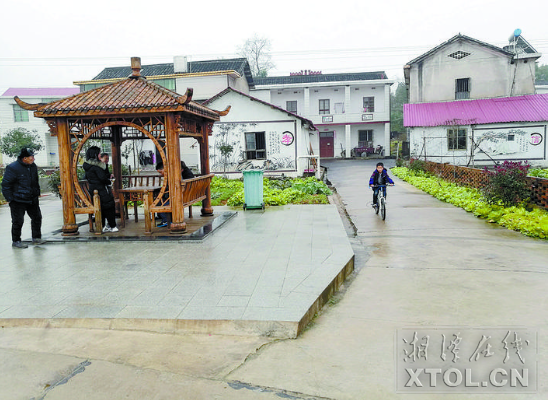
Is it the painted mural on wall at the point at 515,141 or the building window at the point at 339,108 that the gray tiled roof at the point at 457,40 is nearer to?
the painted mural on wall at the point at 515,141

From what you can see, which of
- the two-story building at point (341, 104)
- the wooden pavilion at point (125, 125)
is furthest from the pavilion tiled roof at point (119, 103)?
the two-story building at point (341, 104)

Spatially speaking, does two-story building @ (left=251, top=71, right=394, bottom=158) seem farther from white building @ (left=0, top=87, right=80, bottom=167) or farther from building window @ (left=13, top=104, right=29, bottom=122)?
building window @ (left=13, top=104, right=29, bottom=122)

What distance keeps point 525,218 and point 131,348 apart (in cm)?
979

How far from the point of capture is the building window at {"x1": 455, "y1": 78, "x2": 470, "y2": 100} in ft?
103

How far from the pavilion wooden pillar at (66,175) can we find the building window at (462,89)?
28383 mm

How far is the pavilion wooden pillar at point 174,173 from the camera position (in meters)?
9.04

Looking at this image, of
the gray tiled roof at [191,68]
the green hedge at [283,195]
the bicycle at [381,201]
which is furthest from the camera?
the gray tiled roof at [191,68]

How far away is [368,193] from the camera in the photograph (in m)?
18.4

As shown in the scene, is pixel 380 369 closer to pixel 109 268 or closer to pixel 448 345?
pixel 448 345

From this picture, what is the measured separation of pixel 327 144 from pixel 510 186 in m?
32.5

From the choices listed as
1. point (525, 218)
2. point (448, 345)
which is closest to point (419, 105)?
point (525, 218)

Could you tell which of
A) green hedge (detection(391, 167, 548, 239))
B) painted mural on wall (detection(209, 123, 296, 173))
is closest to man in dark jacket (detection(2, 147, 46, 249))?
green hedge (detection(391, 167, 548, 239))

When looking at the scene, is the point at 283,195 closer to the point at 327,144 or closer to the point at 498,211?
the point at 498,211

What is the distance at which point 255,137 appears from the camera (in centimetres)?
2420
